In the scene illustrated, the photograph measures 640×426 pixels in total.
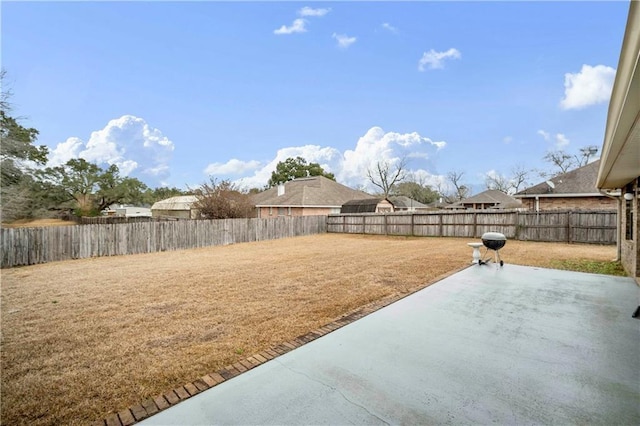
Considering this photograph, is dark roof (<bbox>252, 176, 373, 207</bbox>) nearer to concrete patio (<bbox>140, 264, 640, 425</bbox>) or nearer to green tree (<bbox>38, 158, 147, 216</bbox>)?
green tree (<bbox>38, 158, 147, 216</bbox>)

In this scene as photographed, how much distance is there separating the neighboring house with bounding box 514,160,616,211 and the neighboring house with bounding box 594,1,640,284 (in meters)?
12.5

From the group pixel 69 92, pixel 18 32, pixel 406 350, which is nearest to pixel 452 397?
pixel 406 350

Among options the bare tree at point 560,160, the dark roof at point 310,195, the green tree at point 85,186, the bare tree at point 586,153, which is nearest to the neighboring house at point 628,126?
the dark roof at point 310,195

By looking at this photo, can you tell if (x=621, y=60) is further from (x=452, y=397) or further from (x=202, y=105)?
(x=202, y=105)

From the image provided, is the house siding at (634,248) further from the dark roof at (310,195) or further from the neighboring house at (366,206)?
the dark roof at (310,195)

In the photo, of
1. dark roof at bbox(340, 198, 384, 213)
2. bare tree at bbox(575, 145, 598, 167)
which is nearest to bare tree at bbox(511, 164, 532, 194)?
bare tree at bbox(575, 145, 598, 167)

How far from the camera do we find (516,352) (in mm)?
2971

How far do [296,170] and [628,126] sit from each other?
39524 mm

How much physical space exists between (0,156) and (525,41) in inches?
857

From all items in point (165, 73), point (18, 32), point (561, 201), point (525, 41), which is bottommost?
point (561, 201)

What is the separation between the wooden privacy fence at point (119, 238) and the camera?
922 cm

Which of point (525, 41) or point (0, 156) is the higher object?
point (525, 41)

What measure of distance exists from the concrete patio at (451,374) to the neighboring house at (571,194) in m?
16.6

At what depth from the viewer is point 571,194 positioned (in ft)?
56.5
